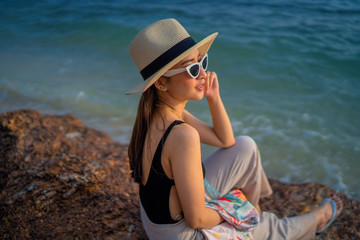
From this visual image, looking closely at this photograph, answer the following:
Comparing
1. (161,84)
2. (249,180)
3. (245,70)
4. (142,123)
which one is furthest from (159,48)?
(245,70)

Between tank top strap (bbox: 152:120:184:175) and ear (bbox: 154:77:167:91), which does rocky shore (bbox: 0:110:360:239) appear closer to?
tank top strap (bbox: 152:120:184:175)

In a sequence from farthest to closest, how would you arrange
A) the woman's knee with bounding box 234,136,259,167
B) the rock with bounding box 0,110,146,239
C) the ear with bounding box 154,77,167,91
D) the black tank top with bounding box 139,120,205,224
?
1. the woman's knee with bounding box 234,136,259,167
2. the rock with bounding box 0,110,146,239
3. the ear with bounding box 154,77,167,91
4. the black tank top with bounding box 139,120,205,224

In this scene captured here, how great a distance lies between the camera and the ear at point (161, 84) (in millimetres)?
2361

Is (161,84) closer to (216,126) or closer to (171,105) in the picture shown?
(171,105)

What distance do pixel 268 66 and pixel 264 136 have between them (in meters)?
3.33

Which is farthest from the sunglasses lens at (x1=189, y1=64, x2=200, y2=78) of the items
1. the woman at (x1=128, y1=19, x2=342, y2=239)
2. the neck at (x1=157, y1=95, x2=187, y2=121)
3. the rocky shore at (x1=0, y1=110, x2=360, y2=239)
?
the rocky shore at (x1=0, y1=110, x2=360, y2=239)

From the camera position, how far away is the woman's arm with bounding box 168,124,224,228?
2.10m

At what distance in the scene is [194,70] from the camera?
2312 millimetres

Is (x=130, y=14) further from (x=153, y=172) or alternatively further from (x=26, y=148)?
(x=153, y=172)

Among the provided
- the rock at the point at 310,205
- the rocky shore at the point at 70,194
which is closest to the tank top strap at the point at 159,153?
the rocky shore at the point at 70,194

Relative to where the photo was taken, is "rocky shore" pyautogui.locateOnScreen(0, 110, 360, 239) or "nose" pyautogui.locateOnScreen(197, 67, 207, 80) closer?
"nose" pyautogui.locateOnScreen(197, 67, 207, 80)

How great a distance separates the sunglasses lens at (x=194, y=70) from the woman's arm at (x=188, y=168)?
385 millimetres

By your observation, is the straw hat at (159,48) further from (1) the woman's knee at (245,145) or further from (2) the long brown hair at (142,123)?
(1) the woman's knee at (245,145)

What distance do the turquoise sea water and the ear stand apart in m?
2.90
